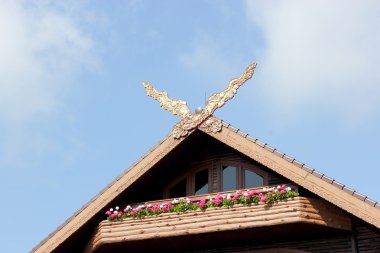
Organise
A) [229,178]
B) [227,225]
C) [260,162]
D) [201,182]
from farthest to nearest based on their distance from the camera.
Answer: [201,182] < [229,178] < [260,162] < [227,225]

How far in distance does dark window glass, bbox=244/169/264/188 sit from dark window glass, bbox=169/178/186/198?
189 centimetres

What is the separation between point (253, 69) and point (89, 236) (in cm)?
629

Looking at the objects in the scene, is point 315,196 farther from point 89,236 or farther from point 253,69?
point 89,236

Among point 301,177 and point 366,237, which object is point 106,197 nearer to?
point 301,177

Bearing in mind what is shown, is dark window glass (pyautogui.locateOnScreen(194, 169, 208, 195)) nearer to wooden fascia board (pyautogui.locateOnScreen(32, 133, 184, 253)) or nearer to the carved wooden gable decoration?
the carved wooden gable decoration

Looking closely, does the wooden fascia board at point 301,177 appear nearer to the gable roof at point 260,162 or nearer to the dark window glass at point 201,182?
the gable roof at point 260,162

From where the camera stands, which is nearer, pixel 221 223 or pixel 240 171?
pixel 221 223

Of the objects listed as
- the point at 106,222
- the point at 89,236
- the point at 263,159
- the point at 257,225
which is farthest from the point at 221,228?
the point at 89,236

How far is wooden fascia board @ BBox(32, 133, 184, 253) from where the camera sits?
59.1 feet

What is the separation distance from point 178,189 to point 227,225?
339 cm

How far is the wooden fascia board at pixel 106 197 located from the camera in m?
18.0

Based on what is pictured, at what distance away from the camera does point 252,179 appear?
18422 millimetres

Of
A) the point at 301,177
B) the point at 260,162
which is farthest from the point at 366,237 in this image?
the point at 260,162

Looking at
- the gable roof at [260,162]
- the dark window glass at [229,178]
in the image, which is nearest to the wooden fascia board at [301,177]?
the gable roof at [260,162]
